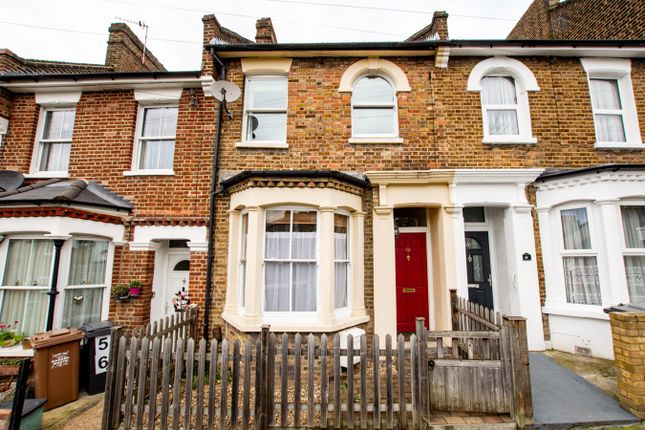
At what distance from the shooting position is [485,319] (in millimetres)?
4348

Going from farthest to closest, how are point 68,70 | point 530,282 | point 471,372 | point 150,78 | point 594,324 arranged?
point 68,70
point 150,78
point 530,282
point 594,324
point 471,372

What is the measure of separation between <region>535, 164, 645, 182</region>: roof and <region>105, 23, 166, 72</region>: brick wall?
12.3 metres

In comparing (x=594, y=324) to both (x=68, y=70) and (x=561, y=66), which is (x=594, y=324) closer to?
(x=561, y=66)

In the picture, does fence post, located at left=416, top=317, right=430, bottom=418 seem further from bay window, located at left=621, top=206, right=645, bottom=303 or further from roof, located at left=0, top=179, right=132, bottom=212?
roof, located at left=0, top=179, right=132, bottom=212

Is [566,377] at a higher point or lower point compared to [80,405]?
higher

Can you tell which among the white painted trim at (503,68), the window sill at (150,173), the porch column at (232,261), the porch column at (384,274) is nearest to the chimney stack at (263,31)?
the window sill at (150,173)

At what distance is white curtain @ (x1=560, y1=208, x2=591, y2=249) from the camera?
5754 mm

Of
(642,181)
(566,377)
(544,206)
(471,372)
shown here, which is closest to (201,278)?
(471,372)

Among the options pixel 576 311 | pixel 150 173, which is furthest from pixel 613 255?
pixel 150 173

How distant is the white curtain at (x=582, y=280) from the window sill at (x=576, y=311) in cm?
15

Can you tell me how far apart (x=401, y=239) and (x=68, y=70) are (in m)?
13.5

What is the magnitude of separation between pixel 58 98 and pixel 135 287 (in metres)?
5.08

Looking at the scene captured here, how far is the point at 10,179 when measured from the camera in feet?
21.7

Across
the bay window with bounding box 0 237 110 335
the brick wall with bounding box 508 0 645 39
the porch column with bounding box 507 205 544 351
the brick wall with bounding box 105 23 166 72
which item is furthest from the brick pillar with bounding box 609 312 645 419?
the brick wall with bounding box 105 23 166 72
